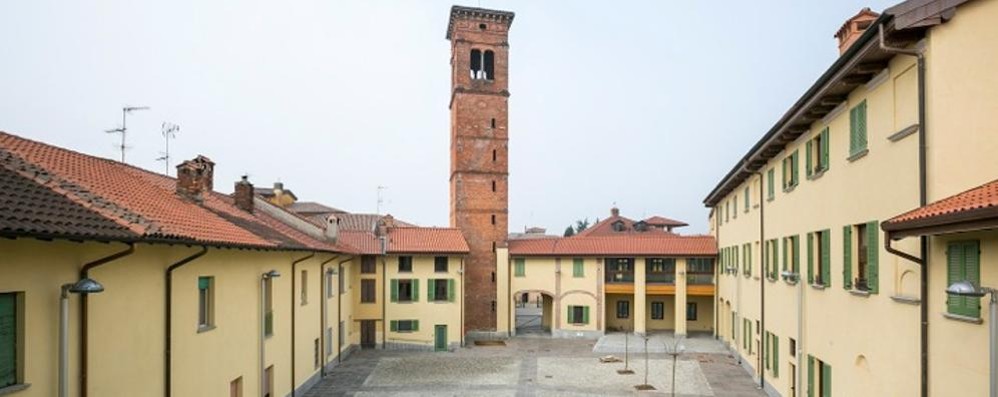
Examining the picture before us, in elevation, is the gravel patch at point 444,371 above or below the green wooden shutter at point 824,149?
below

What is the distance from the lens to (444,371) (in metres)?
29.1

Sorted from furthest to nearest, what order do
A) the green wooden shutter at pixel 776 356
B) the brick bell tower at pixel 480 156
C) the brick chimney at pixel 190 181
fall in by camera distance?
1. the brick bell tower at pixel 480 156
2. the green wooden shutter at pixel 776 356
3. the brick chimney at pixel 190 181

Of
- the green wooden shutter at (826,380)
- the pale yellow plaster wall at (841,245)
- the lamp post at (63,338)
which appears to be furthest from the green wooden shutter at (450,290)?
the lamp post at (63,338)

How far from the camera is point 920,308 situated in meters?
9.59

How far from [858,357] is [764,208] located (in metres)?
10.2

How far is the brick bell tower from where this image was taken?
39.3 m

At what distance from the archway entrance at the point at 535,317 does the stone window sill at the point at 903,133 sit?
98.4 feet

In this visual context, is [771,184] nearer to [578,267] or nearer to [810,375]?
[810,375]

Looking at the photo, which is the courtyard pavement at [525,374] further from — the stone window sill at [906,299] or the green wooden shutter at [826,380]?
the stone window sill at [906,299]

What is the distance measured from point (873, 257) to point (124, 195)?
45.8 ft

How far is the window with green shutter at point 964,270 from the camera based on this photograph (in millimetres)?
7801

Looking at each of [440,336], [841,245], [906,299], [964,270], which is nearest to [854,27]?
[841,245]

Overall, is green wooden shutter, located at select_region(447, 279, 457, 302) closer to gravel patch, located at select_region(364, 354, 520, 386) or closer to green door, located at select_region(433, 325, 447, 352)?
green door, located at select_region(433, 325, 447, 352)

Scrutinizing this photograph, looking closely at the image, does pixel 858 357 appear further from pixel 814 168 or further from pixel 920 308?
pixel 814 168
